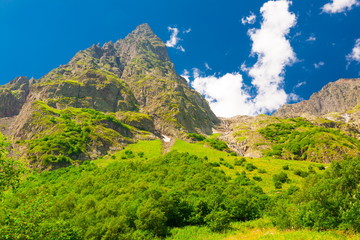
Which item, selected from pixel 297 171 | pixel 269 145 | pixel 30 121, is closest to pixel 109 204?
pixel 297 171

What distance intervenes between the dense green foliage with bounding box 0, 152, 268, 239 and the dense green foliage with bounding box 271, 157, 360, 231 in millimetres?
7969

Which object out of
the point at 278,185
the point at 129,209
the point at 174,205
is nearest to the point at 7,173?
the point at 129,209

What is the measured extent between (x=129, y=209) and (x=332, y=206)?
2268 centimetres

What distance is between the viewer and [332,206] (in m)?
20.2

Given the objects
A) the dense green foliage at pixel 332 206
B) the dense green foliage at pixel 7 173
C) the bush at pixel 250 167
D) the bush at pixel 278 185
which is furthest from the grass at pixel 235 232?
the bush at pixel 250 167

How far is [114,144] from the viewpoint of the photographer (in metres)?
96.6

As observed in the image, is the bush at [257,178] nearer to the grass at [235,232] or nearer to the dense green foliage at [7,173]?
the grass at [235,232]

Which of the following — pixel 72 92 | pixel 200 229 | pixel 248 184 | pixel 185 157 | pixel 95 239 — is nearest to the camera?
pixel 95 239

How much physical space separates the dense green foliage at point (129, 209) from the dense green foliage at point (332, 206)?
26.1ft

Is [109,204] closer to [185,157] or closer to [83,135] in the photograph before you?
[185,157]

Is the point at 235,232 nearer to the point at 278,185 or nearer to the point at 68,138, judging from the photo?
the point at 278,185

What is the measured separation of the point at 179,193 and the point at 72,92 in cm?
18375

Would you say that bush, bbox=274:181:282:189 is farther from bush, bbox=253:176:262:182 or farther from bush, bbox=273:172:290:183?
bush, bbox=253:176:262:182

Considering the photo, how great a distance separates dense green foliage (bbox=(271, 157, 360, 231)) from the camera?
61.0ft
